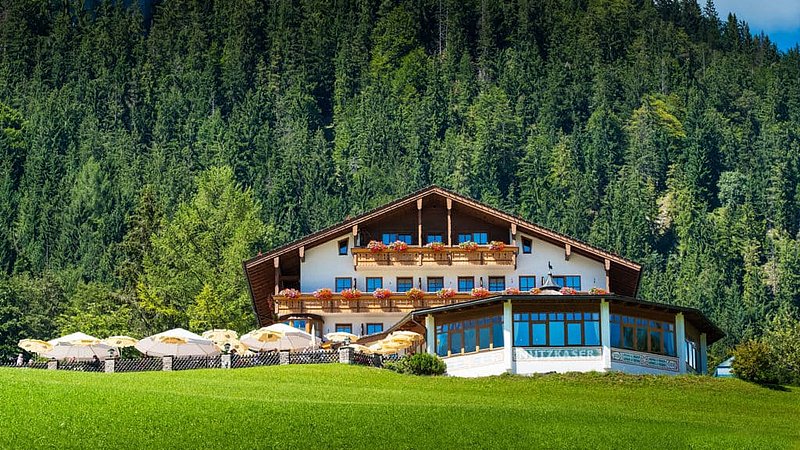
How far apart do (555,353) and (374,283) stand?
70.1 ft

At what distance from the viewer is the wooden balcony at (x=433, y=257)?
7788 centimetres

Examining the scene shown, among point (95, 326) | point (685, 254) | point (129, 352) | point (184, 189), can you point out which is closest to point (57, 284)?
point (95, 326)

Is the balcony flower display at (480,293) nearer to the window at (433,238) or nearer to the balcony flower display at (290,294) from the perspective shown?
the window at (433,238)

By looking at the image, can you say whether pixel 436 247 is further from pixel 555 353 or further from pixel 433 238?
pixel 555 353

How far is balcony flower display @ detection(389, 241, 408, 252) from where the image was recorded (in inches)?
3061

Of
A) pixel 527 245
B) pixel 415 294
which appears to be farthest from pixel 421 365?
pixel 527 245

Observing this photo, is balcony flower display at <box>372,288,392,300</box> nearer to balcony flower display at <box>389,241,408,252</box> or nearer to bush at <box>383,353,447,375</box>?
balcony flower display at <box>389,241,408,252</box>

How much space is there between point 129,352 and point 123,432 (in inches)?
1537

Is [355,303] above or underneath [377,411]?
above

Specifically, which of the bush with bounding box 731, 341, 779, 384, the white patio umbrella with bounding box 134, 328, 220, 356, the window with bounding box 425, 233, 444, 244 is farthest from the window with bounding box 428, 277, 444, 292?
the bush with bounding box 731, 341, 779, 384

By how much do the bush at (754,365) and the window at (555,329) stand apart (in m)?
5.73

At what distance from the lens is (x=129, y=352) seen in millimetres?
75500

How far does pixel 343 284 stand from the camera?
78750mm

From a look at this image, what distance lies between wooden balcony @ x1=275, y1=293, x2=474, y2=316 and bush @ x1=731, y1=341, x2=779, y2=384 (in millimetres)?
21195
